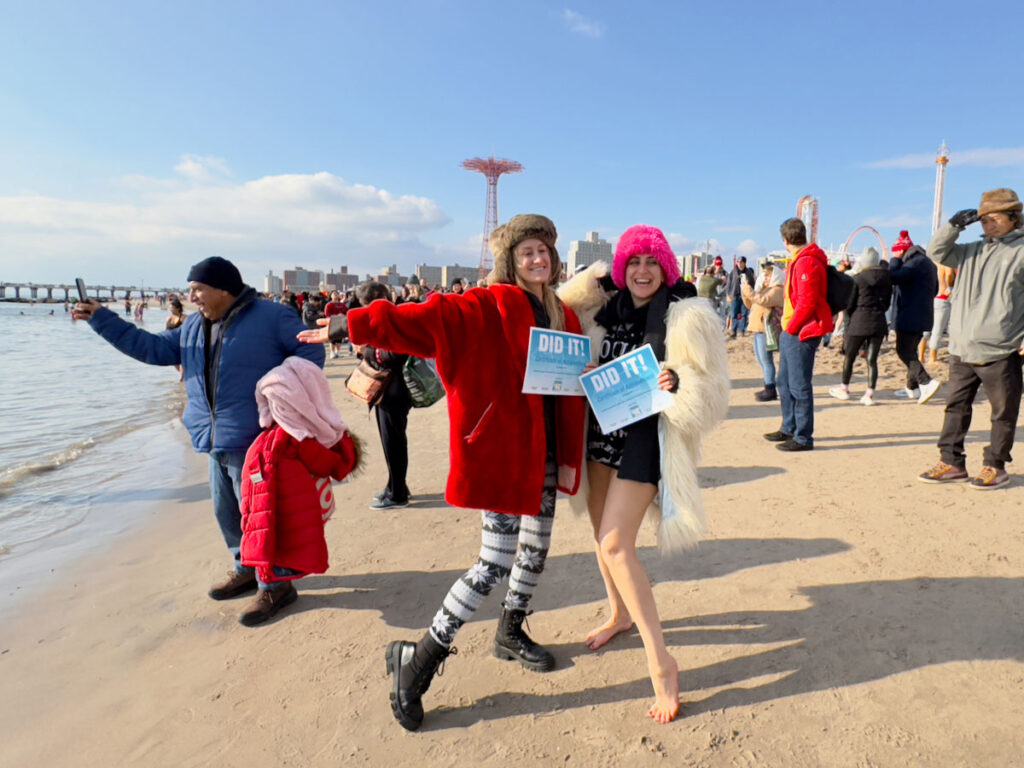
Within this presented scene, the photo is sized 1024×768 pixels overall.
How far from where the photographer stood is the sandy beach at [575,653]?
220 centimetres

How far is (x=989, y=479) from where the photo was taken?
446 centimetres

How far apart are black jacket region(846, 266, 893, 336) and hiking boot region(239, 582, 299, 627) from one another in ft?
24.4

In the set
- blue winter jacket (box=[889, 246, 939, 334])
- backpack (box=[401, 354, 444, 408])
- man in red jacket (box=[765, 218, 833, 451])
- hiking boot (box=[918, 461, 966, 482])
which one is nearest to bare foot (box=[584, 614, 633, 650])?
backpack (box=[401, 354, 444, 408])

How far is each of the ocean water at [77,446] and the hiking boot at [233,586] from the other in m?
2.10

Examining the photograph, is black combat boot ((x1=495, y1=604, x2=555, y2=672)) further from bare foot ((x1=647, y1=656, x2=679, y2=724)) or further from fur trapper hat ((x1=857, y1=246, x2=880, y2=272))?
fur trapper hat ((x1=857, y1=246, x2=880, y2=272))

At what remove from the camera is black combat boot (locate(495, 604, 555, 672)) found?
2646 millimetres

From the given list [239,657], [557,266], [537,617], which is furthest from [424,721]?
[557,266]

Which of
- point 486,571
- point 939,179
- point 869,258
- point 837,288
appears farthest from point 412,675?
point 939,179

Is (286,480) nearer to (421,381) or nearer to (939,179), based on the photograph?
(421,381)

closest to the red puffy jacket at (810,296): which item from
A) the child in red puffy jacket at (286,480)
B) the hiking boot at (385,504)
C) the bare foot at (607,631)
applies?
the bare foot at (607,631)

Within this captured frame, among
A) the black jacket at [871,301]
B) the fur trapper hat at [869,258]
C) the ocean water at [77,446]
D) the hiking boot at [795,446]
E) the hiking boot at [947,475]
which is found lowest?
the ocean water at [77,446]

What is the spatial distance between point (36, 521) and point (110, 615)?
257cm

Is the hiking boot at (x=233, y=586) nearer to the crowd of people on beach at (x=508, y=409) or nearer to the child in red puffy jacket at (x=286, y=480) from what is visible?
the crowd of people on beach at (x=508, y=409)

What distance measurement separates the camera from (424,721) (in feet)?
7.73
